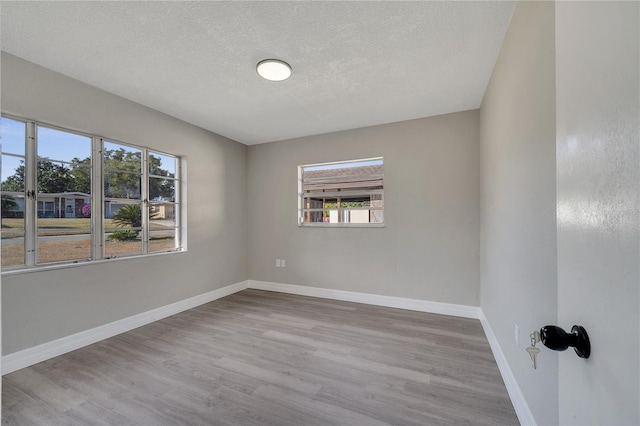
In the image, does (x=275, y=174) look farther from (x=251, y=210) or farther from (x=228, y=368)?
(x=228, y=368)

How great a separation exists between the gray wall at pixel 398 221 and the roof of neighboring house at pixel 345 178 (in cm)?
18

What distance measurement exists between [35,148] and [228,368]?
2.59 metres

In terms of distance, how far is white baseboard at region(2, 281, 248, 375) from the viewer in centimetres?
218

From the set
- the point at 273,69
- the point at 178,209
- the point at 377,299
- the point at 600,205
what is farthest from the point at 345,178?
the point at 600,205

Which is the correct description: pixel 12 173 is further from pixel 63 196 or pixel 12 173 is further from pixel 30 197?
pixel 63 196

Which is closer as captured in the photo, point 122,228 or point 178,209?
point 122,228

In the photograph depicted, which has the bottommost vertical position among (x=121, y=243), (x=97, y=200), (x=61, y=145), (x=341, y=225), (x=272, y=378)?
(x=272, y=378)

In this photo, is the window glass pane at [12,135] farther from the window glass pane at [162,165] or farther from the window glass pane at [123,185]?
the window glass pane at [162,165]

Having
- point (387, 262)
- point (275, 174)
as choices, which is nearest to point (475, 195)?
point (387, 262)

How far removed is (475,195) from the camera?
10.6 ft

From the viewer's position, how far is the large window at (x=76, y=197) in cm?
226

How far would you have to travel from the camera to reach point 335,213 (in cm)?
413

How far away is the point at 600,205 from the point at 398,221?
3.12m

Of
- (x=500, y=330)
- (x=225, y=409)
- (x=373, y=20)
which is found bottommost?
(x=225, y=409)
